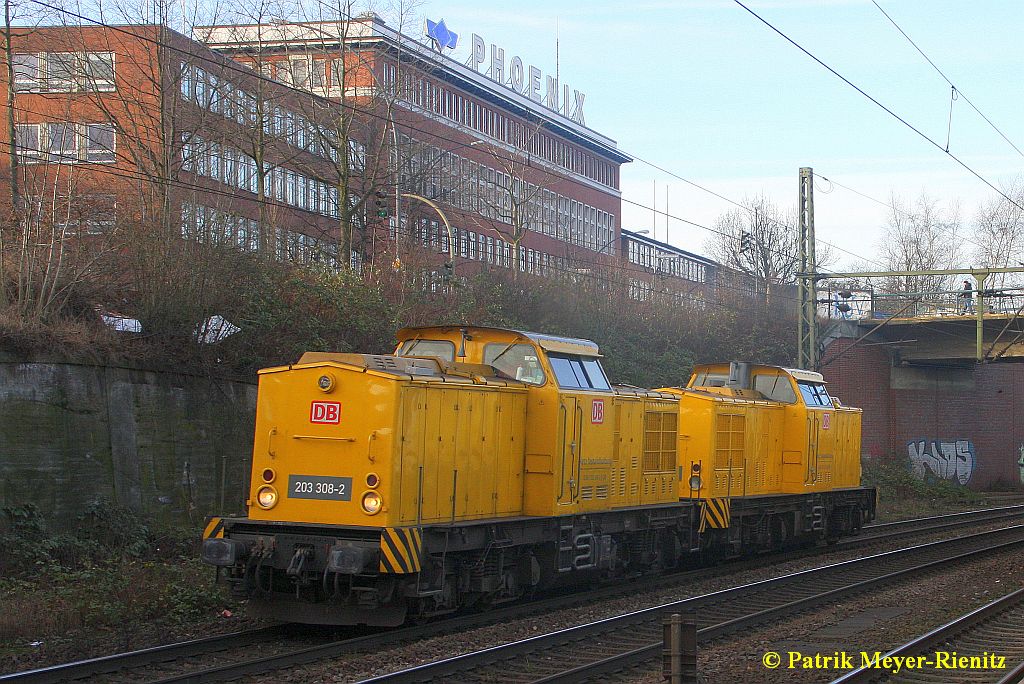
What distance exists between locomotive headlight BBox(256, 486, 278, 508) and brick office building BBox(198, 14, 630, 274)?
51.2 feet

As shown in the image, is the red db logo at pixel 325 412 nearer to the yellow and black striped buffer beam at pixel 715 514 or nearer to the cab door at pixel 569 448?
the cab door at pixel 569 448

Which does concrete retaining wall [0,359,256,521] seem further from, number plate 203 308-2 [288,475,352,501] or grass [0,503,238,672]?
number plate 203 308-2 [288,475,352,501]

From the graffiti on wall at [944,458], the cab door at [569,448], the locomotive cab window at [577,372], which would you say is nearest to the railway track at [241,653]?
the cab door at [569,448]

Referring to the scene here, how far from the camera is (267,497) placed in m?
11.6

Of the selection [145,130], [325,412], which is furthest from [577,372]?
[145,130]

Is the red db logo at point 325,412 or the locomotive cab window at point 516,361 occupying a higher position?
the locomotive cab window at point 516,361

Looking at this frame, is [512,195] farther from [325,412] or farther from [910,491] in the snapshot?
[325,412]

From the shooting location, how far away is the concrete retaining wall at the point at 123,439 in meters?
14.6

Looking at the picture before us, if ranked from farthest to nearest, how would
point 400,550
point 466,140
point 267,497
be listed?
point 466,140
point 267,497
point 400,550

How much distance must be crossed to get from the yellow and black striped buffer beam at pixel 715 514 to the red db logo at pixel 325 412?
8.27 meters

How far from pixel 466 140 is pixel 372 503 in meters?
46.3

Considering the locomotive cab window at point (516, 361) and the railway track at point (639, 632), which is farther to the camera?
the locomotive cab window at point (516, 361)

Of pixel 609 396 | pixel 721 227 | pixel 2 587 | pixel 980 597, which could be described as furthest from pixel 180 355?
pixel 721 227

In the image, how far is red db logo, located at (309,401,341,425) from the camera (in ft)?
37.0
